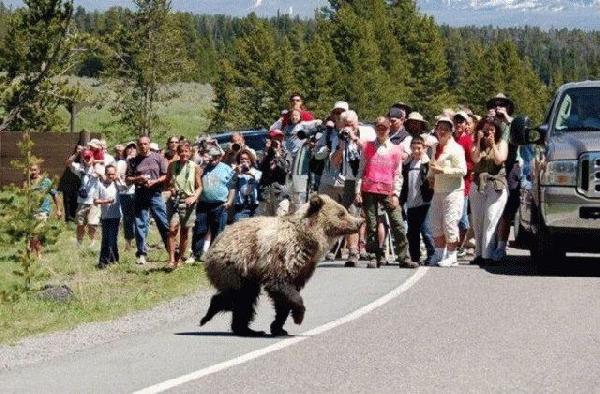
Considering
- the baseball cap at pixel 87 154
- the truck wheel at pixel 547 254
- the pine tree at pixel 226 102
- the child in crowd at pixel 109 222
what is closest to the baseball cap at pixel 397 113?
the truck wheel at pixel 547 254

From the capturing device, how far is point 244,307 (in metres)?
Answer: 12.9

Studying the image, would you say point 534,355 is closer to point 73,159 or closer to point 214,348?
point 214,348

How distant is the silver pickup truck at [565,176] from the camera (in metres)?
18.9

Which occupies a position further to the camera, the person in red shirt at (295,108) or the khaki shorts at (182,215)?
the person in red shirt at (295,108)

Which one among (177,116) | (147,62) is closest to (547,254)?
(147,62)

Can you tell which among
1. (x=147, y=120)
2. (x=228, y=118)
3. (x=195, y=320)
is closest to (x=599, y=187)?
(x=195, y=320)

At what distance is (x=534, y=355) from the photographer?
11.8 meters

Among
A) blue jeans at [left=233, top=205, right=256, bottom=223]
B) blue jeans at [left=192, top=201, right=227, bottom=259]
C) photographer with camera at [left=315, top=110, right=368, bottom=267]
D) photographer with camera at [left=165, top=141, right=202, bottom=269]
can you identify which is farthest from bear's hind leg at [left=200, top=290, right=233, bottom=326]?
blue jeans at [left=233, top=205, right=256, bottom=223]

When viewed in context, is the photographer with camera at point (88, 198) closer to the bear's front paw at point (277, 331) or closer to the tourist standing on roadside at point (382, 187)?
the tourist standing on roadside at point (382, 187)

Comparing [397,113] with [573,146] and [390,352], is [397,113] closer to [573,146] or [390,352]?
[573,146]

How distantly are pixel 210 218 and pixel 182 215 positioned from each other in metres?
0.47

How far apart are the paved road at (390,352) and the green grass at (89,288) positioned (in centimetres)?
208

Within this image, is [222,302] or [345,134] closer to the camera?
[222,302]

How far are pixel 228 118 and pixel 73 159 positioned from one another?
7280 cm
